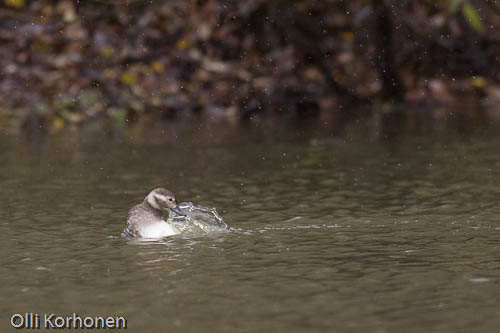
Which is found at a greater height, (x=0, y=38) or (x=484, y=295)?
(x=0, y=38)

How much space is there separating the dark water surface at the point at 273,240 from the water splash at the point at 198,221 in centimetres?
20

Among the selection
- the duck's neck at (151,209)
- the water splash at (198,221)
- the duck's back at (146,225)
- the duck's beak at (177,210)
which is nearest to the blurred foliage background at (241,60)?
the water splash at (198,221)

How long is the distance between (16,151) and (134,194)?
4.03 metres

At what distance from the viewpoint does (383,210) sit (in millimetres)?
9312

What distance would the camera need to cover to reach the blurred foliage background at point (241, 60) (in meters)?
17.8

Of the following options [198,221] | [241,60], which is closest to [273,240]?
[198,221]

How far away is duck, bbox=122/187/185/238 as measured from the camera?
8383 millimetres

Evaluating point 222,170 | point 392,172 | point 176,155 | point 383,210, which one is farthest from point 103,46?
point 383,210

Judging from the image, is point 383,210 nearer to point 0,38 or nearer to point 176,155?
point 176,155

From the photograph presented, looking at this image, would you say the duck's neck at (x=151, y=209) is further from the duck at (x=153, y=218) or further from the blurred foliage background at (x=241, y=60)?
the blurred foliage background at (x=241, y=60)

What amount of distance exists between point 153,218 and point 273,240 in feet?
3.06

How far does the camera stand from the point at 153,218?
846 centimetres

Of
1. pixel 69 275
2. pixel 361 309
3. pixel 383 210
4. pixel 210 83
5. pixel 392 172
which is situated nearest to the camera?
pixel 361 309

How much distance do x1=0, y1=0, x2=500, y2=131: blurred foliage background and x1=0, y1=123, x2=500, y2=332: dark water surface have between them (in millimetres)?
3973
